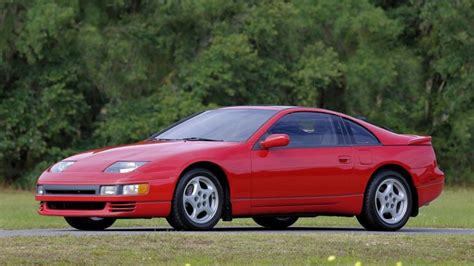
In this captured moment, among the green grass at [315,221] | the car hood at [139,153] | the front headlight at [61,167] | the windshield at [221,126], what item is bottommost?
the green grass at [315,221]

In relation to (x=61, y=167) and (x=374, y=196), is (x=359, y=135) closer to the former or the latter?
(x=374, y=196)

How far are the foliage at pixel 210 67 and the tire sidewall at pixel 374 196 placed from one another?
Result: 990 inches

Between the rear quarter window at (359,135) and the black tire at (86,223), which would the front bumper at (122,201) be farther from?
the rear quarter window at (359,135)

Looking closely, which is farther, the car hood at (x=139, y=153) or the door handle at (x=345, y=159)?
the door handle at (x=345, y=159)

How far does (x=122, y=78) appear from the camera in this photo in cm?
4369

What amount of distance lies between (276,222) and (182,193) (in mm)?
2812

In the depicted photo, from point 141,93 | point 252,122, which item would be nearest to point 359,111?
point 141,93

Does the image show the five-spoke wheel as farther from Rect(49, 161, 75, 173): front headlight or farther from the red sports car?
Rect(49, 161, 75, 173): front headlight

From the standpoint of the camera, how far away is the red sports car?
14719 millimetres

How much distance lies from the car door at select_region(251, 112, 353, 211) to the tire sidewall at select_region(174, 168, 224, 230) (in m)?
0.46

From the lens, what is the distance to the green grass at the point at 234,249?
40.1 ft

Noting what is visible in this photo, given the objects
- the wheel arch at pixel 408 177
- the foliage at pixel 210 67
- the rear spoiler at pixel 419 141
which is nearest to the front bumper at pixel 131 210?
the wheel arch at pixel 408 177

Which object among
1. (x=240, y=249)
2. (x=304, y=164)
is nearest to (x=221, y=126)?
(x=304, y=164)

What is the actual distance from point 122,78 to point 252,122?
28042 millimetres
